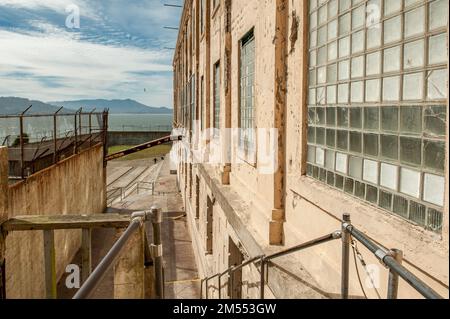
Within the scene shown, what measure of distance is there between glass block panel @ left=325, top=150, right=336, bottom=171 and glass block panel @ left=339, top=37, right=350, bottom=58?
44.9 inches

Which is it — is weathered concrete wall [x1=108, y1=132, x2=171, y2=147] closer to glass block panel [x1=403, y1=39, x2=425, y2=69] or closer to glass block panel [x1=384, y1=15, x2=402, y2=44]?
glass block panel [x1=384, y1=15, x2=402, y2=44]

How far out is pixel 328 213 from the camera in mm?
4469

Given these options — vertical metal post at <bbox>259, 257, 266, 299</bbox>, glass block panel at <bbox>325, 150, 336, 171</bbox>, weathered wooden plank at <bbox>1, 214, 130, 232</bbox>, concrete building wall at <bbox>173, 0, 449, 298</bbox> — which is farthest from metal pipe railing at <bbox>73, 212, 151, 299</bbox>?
vertical metal post at <bbox>259, 257, 266, 299</bbox>

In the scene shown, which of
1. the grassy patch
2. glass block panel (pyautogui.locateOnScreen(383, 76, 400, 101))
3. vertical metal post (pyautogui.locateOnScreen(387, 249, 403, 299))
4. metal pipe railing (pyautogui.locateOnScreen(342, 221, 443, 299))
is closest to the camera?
metal pipe railing (pyautogui.locateOnScreen(342, 221, 443, 299))

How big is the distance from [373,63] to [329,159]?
1.35m

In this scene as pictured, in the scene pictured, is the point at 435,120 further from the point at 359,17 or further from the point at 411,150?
the point at 359,17

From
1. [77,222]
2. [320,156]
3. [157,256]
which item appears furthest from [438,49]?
[77,222]

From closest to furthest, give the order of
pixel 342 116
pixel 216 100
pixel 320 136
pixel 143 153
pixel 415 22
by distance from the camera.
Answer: pixel 415 22
pixel 342 116
pixel 320 136
pixel 216 100
pixel 143 153

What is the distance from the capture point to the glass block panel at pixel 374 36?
3548 mm

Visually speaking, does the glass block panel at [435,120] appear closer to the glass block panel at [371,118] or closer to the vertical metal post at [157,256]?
the glass block panel at [371,118]

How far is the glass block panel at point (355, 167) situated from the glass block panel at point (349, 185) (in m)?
0.08

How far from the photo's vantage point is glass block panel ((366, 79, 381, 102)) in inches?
141

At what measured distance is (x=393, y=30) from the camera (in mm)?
3361
